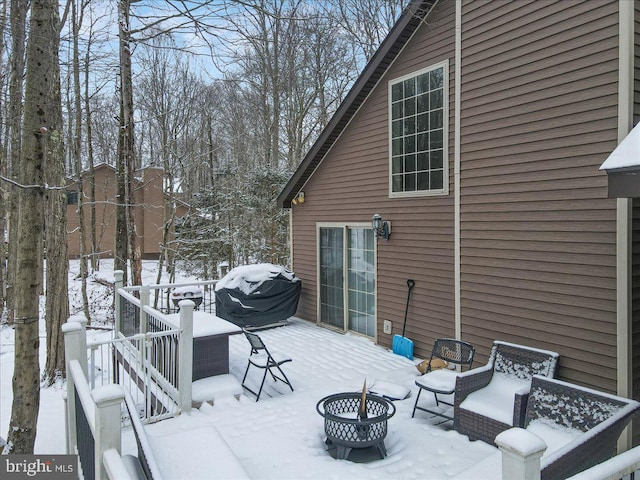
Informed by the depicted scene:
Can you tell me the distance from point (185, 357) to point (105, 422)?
2451 millimetres

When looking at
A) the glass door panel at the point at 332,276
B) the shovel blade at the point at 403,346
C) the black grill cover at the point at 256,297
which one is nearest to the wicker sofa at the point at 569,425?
the shovel blade at the point at 403,346

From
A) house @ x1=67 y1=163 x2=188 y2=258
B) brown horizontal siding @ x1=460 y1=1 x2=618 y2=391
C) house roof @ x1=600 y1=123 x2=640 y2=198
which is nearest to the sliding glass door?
brown horizontal siding @ x1=460 y1=1 x2=618 y2=391

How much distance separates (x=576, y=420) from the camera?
11.7ft

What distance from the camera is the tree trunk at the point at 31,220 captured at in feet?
13.1

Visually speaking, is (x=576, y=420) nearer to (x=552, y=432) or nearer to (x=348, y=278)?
(x=552, y=432)

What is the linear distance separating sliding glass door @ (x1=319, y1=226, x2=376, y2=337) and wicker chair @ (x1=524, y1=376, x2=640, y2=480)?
3.46 metres

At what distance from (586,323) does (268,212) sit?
34.2 feet

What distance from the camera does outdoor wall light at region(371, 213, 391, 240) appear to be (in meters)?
6.62

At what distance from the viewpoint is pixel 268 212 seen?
13.5 meters

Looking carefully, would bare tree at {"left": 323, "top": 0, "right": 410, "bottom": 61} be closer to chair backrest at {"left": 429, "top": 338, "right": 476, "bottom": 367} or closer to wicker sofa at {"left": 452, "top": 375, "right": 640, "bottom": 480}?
chair backrest at {"left": 429, "top": 338, "right": 476, "bottom": 367}

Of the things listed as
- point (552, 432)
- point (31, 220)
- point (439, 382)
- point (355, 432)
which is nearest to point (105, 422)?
point (355, 432)

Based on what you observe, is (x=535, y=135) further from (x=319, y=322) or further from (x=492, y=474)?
(x=319, y=322)

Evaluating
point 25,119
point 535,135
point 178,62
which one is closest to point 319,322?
point 535,135

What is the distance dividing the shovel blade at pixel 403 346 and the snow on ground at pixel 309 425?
0.10 m
